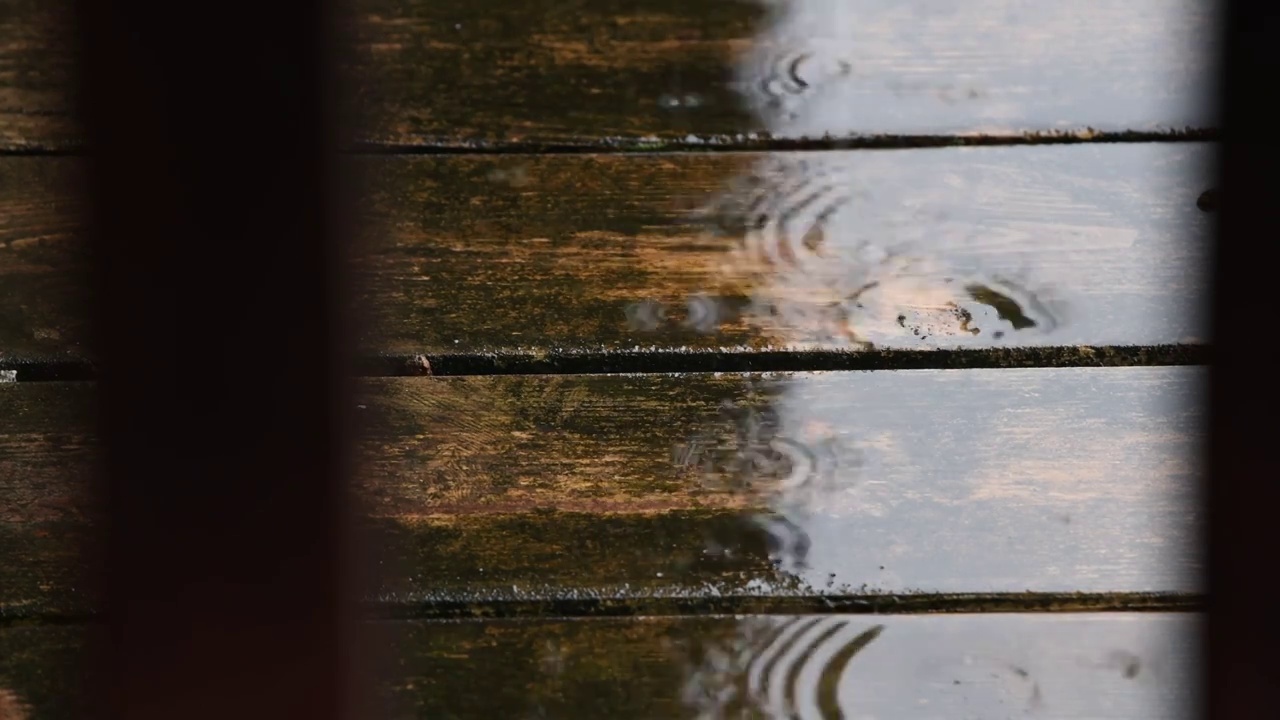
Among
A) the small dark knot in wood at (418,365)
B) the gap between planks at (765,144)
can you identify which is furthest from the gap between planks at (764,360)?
the gap between planks at (765,144)

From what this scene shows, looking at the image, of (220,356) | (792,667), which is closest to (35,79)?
(220,356)

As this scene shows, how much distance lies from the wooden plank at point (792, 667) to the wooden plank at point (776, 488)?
0.02 m

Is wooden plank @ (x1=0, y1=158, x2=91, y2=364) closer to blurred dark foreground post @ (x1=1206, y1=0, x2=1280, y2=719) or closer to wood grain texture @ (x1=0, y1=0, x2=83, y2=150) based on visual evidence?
wood grain texture @ (x1=0, y1=0, x2=83, y2=150)

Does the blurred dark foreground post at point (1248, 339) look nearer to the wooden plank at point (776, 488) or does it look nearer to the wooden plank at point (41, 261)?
the wooden plank at point (776, 488)

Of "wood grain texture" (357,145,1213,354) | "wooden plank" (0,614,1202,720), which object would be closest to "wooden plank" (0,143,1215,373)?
"wood grain texture" (357,145,1213,354)

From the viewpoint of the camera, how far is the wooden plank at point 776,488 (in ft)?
1.61

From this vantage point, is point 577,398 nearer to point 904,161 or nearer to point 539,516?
point 539,516

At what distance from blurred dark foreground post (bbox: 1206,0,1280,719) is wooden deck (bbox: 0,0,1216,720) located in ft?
0.05

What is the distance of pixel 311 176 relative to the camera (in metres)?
0.45

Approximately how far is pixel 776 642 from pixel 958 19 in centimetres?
41

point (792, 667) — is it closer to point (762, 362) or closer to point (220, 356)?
point (762, 362)

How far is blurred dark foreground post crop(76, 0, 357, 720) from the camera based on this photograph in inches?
17.2

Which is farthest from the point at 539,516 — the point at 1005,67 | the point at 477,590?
the point at 1005,67

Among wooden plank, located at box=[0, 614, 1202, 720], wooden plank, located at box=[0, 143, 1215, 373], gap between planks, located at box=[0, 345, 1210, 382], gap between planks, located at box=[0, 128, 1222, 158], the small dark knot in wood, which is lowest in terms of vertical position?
wooden plank, located at box=[0, 614, 1202, 720]
